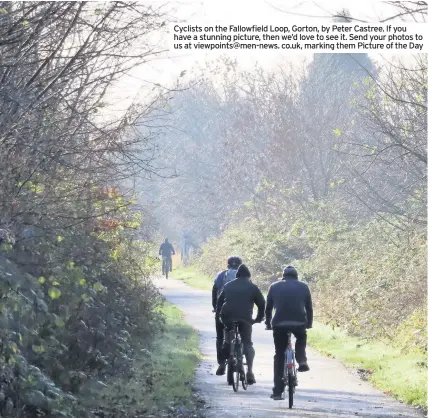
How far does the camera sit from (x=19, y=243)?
36.2 feet

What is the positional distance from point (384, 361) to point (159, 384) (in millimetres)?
5177

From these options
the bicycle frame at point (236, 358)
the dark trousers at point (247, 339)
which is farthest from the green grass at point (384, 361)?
the bicycle frame at point (236, 358)

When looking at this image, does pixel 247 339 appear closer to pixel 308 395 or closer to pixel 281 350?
pixel 308 395

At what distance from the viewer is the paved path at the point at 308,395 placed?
13492 millimetres

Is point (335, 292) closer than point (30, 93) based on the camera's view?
No

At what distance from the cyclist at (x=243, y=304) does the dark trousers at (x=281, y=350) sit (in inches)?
38.9

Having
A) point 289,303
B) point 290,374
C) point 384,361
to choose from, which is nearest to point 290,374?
point 290,374

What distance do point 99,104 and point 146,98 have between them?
11.5ft

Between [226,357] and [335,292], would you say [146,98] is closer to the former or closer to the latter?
[226,357]

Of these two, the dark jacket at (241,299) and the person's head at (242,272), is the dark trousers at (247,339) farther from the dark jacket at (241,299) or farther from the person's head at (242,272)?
the person's head at (242,272)

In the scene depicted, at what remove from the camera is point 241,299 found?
1570 centimetres

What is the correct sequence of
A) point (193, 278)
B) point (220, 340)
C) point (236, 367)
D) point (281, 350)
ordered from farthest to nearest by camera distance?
1. point (193, 278)
2. point (220, 340)
3. point (236, 367)
4. point (281, 350)

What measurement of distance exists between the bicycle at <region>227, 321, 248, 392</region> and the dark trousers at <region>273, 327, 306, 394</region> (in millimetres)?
1223

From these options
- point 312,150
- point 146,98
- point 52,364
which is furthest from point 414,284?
point 312,150
